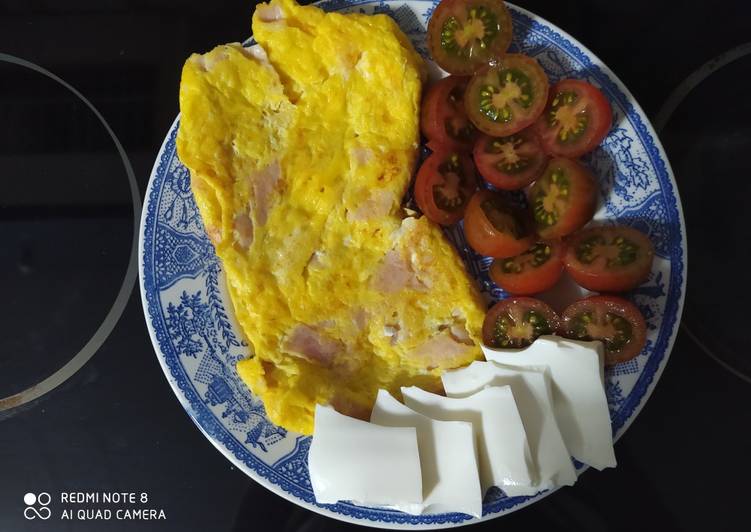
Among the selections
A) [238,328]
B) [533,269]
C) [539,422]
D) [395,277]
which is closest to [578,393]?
[539,422]

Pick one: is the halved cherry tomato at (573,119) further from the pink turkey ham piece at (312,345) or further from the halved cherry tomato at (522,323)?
the pink turkey ham piece at (312,345)

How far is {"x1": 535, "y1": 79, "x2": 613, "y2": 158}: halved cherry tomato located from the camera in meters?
2.67

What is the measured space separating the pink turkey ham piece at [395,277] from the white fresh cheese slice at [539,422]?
54 centimetres

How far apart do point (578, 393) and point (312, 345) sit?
123 cm

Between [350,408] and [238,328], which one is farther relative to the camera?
[238,328]

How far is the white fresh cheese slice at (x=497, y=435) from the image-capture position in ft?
7.94

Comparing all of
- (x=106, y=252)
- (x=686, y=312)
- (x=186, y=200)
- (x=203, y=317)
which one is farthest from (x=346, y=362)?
(x=686, y=312)

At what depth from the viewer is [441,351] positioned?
2.76 m

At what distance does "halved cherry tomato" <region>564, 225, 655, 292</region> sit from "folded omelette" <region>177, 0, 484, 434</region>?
502 millimetres

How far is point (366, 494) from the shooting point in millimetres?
2436

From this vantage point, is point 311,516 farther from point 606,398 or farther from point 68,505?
point 606,398

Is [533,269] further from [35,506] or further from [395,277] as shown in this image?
[35,506]

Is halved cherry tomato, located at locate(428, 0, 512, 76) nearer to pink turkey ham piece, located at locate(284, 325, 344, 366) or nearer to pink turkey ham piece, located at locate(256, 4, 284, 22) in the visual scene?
pink turkey ham piece, located at locate(256, 4, 284, 22)

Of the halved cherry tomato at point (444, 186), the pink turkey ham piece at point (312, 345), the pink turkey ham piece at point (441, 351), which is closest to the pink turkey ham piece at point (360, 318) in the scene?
the pink turkey ham piece at point (312, 345)
